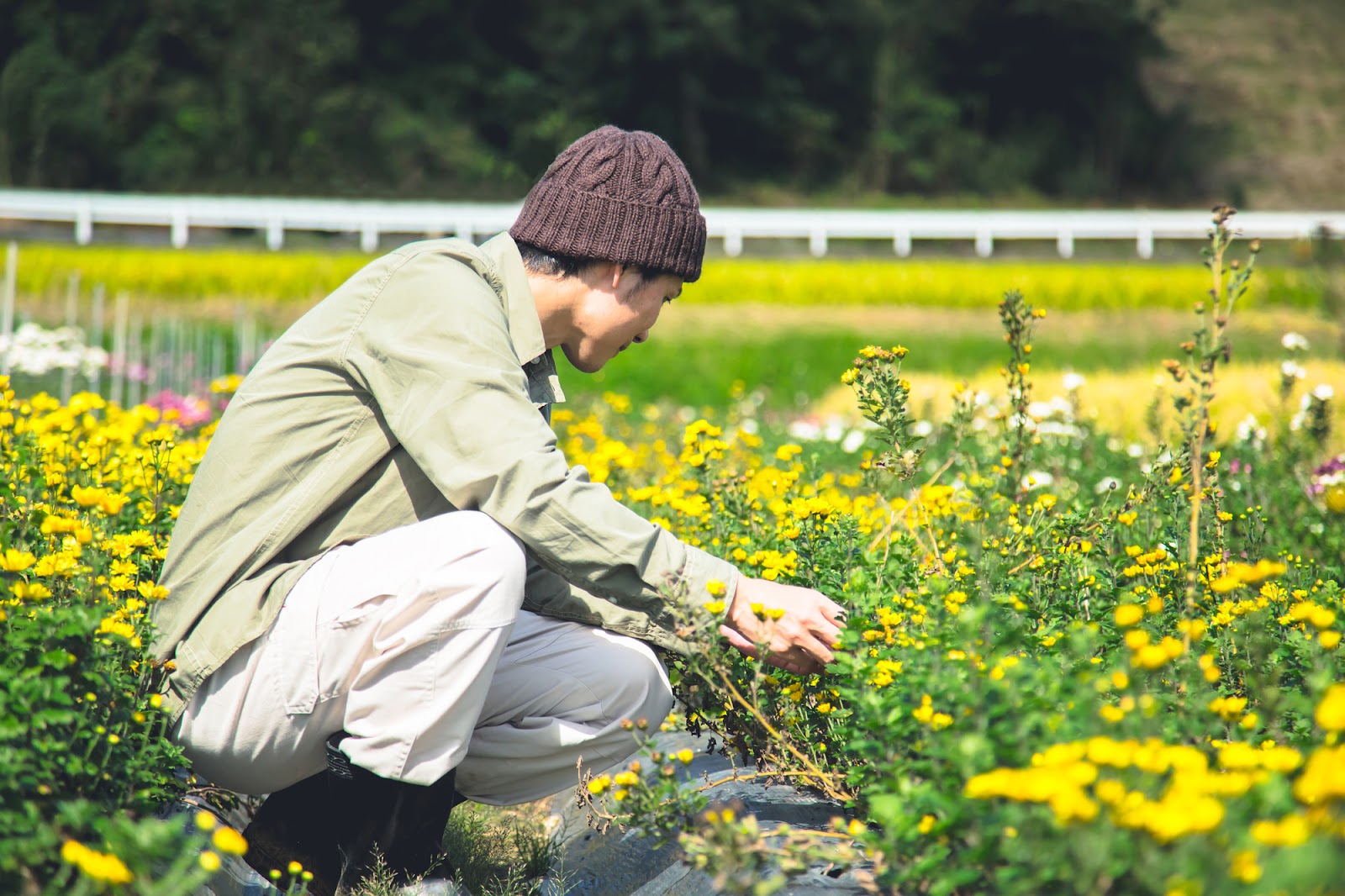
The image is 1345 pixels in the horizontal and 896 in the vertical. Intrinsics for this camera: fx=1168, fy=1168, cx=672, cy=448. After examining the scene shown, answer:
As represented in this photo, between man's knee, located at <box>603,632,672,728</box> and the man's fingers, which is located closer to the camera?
the man's fingers

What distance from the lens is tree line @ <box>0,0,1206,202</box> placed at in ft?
81.0

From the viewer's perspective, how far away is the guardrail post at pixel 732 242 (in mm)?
18422

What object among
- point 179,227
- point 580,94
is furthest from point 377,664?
point 580,94

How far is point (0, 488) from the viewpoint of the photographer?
2.36 metres

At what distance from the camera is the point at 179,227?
16938mm

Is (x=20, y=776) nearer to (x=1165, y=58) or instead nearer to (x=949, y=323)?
(x=949, y=323)

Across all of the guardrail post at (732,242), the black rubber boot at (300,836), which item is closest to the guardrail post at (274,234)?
the guardrail post at (732,242)

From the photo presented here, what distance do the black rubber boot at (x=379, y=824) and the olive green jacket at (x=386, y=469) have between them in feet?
1.12

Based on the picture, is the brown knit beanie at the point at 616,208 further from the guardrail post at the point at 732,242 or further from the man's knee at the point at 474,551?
the guardrail post at the point at 732,242

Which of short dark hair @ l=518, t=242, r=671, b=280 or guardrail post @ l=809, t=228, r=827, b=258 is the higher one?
guardrail post @ l=809, t=228, r=827, b=258

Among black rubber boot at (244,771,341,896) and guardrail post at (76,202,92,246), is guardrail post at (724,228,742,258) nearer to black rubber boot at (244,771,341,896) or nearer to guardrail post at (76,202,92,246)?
guardrail post at (76,202,92,246)

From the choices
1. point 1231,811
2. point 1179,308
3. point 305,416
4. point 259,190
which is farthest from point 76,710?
point 259,190

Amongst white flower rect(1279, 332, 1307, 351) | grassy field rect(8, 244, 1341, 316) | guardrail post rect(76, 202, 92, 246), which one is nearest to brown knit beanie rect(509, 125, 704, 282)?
white flower rect(1279, 332, 1307, 351)

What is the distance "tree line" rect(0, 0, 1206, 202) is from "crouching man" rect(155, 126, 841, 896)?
19180 millimetres
